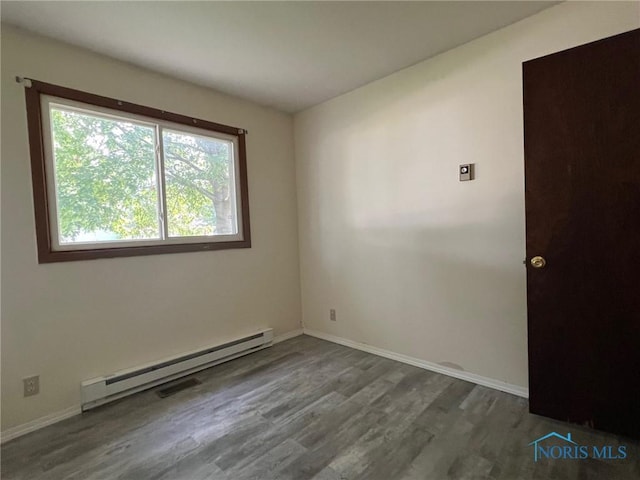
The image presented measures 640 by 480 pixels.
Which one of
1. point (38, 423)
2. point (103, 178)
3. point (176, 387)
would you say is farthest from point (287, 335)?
point (103, 178)

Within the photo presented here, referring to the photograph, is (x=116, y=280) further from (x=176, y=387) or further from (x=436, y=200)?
(x=436, y=200)

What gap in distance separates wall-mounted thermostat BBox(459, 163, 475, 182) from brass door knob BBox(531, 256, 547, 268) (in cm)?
75

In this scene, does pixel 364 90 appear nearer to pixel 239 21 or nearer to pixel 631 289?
pixel 239 21

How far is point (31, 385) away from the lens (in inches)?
76.3

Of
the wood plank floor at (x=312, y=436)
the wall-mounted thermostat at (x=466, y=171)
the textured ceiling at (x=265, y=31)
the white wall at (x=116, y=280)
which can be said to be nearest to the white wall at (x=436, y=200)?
the wall-mounted thermostat at (x=466, y=171)

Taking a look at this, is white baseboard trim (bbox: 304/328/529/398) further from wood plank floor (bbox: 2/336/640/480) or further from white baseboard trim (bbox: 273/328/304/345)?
white baseboard trim (bbox: 273/328/304/345)

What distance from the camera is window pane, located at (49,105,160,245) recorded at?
212 cm

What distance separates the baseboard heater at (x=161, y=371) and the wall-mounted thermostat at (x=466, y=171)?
233 cm

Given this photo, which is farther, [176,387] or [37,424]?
[176,387]

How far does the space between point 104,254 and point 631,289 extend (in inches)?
128

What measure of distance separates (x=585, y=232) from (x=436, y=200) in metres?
0.99

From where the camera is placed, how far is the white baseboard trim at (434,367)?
2156 millimetres

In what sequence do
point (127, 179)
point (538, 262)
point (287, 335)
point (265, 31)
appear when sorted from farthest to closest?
point (287, 335), point (127, 179), point (265, 31), point (538, 262)

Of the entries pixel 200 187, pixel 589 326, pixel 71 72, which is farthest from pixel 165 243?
pixel 589 326
